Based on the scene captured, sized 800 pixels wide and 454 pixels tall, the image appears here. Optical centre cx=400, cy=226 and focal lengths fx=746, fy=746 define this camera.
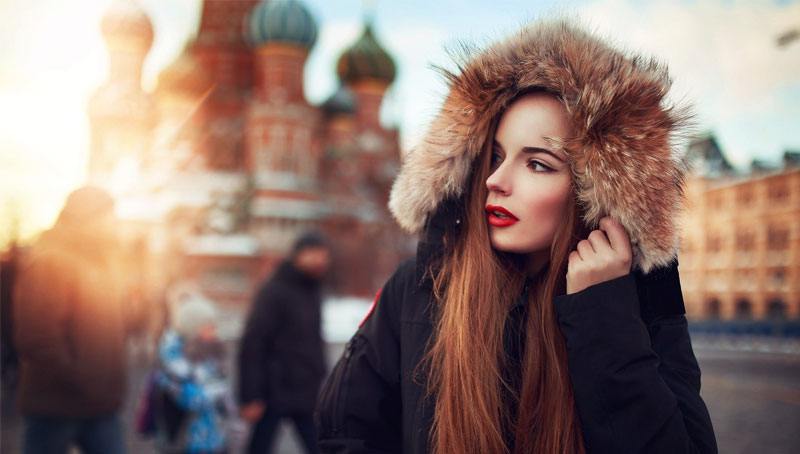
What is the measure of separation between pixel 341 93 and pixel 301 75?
16.9 ft

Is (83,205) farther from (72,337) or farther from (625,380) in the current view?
→ (625,380)

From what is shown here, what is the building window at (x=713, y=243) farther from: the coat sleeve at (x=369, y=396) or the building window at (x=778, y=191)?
the coat sleeve at (x=369, y=396)

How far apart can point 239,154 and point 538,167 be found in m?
34.7

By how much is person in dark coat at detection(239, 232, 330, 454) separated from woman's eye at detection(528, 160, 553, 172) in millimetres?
3236

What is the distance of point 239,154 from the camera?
35281mm

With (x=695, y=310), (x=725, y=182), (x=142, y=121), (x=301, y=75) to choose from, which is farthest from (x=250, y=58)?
(x=725, y=182)

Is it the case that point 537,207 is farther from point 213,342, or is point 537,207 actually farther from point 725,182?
point 725,182

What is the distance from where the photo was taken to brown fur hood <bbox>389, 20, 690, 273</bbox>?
5.00 ft

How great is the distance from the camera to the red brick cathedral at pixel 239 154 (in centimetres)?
2891

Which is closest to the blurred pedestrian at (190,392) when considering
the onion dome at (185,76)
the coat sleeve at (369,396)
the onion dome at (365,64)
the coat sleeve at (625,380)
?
the coat sleeve at (369,396)

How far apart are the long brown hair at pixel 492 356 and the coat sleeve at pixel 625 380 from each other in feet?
0.19

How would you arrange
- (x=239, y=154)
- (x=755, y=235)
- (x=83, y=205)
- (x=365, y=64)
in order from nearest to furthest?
(x=83, y=205) < (x=755, y=235) < (x=239, y=154) < (x=365, y=64)

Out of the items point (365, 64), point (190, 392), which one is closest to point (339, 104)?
point (365, 64)

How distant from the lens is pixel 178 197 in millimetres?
30844
